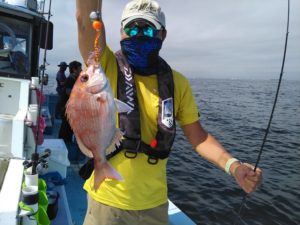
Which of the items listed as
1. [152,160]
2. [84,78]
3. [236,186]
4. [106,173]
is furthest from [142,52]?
[236,186]

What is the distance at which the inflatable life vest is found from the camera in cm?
203

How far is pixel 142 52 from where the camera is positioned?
210 centimetres

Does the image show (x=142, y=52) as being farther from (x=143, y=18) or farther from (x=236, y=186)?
(x=236, y=186)

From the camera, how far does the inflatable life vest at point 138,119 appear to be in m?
2.03

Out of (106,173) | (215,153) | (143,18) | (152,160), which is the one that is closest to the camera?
(106,173)

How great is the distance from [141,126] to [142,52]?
510mm

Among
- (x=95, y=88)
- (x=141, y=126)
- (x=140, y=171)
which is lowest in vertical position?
(x=140, y=171)

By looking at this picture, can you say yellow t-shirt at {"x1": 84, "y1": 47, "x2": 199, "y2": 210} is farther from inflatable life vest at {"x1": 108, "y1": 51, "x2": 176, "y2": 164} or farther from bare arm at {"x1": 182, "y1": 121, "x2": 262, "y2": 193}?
bare arm at {"x1": 182, "y1": 121, "x2": 262, "y2": 193}

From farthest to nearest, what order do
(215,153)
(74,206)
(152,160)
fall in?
(74,206) → (215,153) → (152,160)

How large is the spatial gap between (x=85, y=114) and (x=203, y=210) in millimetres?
6652

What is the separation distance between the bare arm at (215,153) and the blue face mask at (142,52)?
0.58m

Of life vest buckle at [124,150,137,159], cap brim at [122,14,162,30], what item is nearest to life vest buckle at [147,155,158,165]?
life vest buckle at [124,150,137,159]

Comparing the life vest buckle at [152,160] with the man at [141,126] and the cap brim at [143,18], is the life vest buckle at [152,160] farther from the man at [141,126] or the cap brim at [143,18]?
the cap brim at [143,18]

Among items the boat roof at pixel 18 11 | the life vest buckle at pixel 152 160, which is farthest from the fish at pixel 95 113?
the boat roof at pixel 18 11
